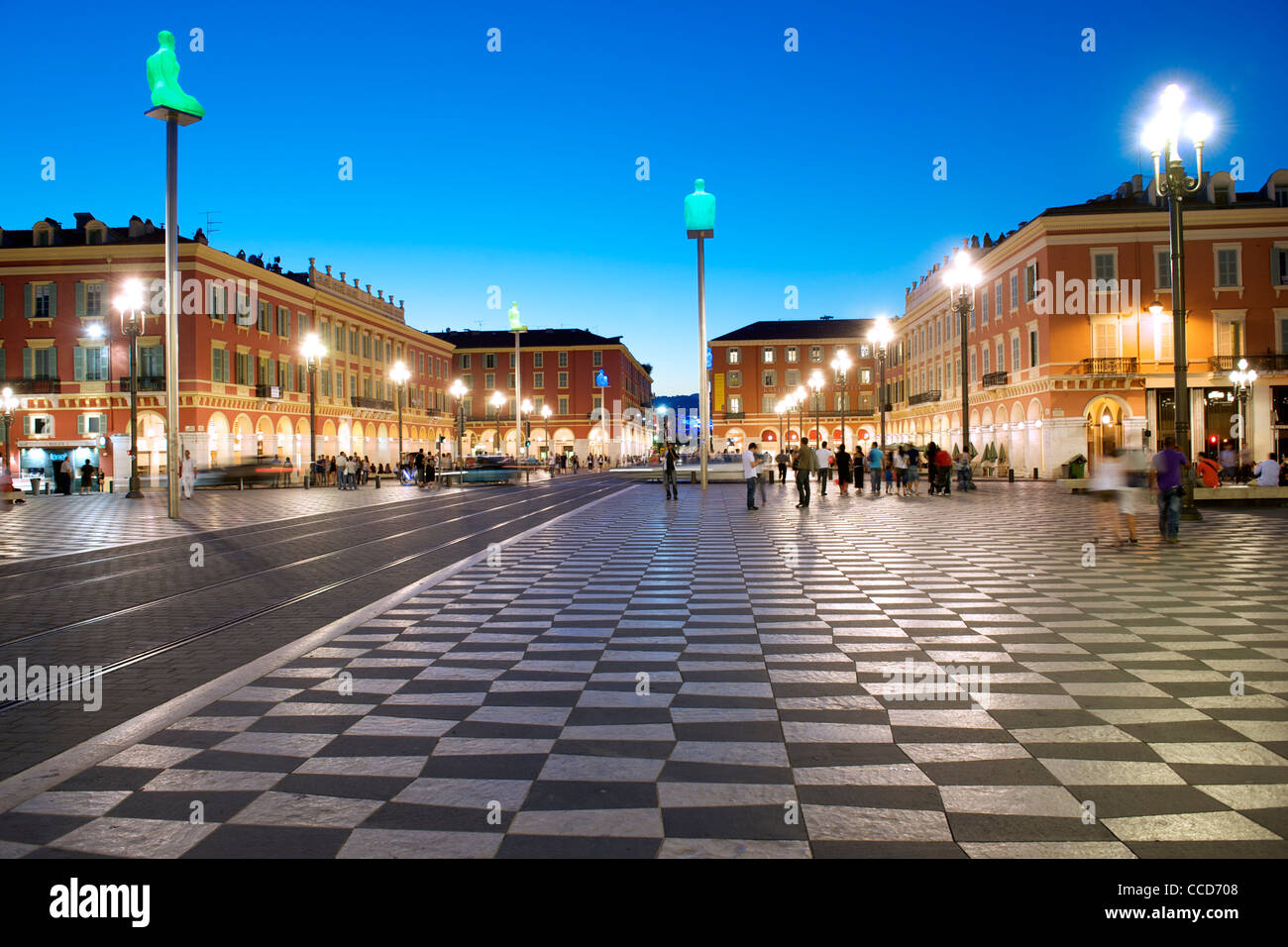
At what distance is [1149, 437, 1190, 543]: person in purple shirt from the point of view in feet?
45.5

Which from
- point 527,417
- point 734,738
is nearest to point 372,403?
point 527,417

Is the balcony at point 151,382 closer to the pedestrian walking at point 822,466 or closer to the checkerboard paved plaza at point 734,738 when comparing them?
the pedestrian walking at point 822,466

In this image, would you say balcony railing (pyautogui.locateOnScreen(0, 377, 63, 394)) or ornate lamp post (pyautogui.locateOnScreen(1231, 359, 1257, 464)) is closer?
ornate lamp post (pyautogui.locateOnScreen(1231, 359, 1257, 464))

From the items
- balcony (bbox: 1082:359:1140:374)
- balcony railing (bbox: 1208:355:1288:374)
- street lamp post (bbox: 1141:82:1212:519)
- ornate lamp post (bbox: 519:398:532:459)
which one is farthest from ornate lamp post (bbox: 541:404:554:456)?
street lamp post (bbox: 1141:82:1212:519)

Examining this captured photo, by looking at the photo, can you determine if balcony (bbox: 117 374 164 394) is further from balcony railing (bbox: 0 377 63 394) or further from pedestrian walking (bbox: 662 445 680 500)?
pedestrian walking (bbox: 662 445 680 500)

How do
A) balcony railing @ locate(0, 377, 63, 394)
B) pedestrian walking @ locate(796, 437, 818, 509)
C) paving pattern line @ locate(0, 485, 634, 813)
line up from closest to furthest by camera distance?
paving pattern line @ locate(0, 485, 634, 813)
pedestrian walking @ locate(796, 437, 818, 509)
balcony railing @ locate(0, 377, 63, 394)

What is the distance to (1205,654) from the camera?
6484 millimetres

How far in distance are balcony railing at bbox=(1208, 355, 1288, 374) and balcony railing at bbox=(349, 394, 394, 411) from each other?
5159cm

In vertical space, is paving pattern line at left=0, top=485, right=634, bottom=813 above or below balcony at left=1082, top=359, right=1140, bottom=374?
below

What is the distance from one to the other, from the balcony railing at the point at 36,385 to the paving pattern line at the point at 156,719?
46.6m

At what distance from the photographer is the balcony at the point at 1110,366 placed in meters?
42.1

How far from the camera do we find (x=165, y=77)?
20641 millimetres

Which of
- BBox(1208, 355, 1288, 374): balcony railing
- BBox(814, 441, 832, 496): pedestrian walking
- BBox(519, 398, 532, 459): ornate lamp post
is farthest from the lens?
BBox(519, 398, 532, 459): ornate lamp post
